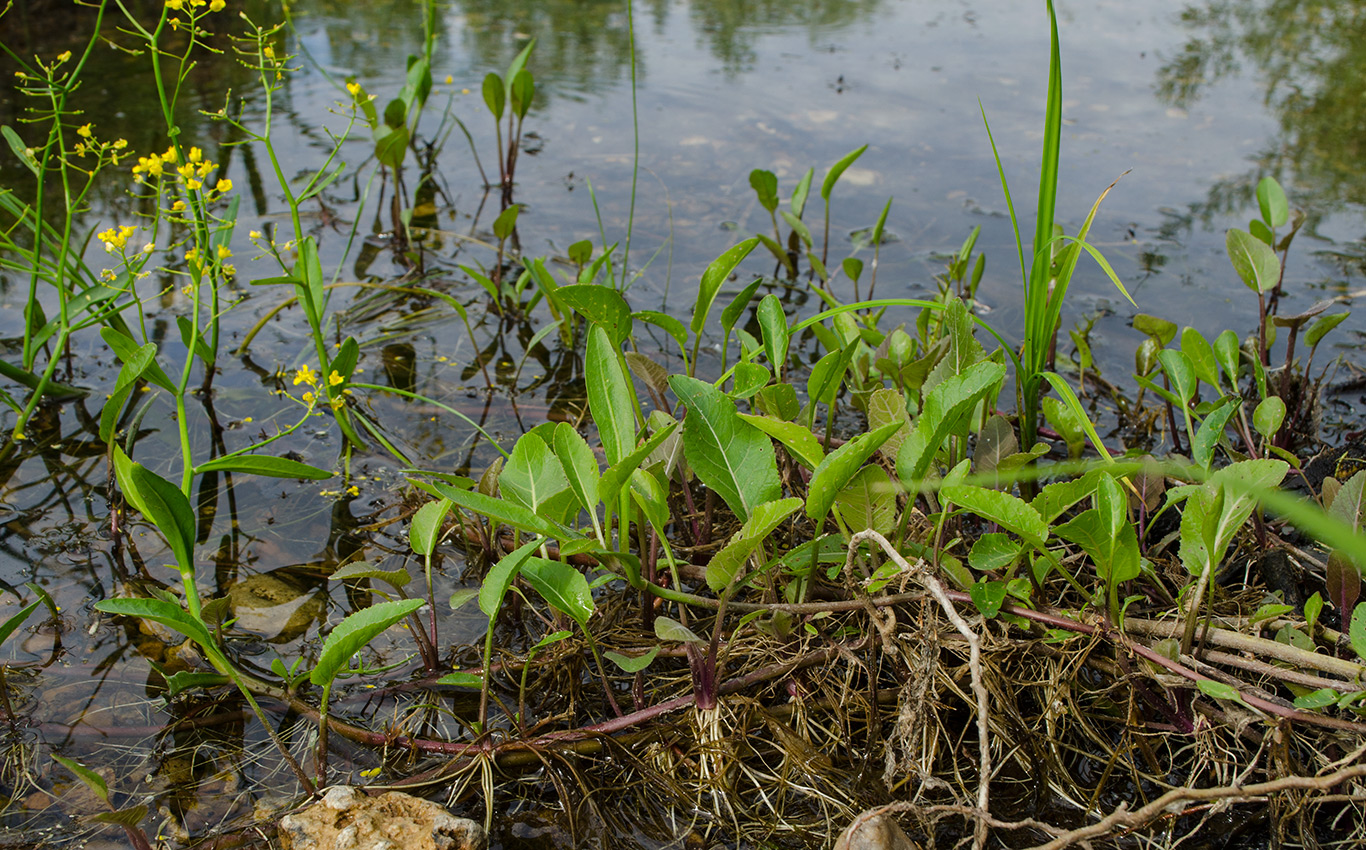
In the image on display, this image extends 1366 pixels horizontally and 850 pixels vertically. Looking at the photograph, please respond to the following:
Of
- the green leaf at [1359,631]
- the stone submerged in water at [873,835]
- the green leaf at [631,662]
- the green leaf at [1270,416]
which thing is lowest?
the stone submerged in water at [873,835]

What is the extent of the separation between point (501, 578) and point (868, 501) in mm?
661

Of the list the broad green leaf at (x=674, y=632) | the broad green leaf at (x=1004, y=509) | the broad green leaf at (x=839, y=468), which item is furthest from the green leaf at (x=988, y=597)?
the broad green leaf at (x=674, y=632)

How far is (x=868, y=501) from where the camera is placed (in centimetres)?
164

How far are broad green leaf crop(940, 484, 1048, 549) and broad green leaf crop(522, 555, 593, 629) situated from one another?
24.5 inches

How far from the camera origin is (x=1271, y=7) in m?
6.30

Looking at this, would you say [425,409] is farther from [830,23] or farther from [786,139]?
[830,23]

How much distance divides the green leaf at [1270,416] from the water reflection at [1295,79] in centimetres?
215

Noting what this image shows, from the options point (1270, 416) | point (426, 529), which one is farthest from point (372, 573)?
point (1270, 416)

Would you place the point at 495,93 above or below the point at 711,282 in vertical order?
above

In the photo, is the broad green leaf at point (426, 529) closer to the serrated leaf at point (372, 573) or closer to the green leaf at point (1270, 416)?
the serrated leaf at point (372, 573)

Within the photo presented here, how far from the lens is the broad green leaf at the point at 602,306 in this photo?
5.87ft

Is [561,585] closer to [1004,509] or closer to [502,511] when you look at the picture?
[502,511]

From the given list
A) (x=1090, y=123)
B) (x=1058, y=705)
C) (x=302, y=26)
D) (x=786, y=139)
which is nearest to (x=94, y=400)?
(x=1058, y=705)

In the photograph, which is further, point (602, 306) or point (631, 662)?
point (602, 306)
